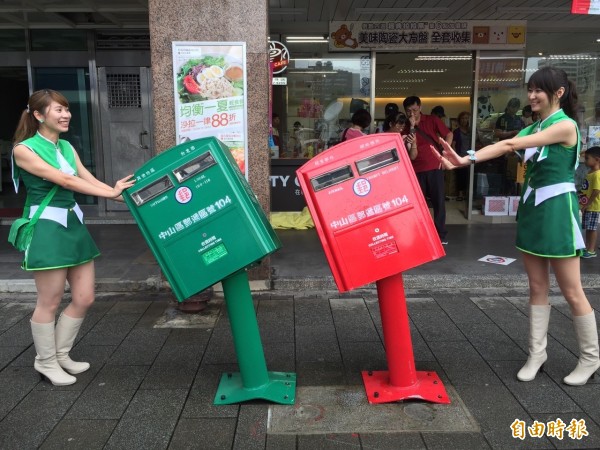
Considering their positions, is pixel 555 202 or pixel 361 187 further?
pixel 555 202

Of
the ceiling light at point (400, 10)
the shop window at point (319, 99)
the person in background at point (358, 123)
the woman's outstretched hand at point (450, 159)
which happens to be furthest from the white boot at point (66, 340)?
the ceiling light at point (400, 10)

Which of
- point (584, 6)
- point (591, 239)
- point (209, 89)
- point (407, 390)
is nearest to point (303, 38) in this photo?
point (209, 89)

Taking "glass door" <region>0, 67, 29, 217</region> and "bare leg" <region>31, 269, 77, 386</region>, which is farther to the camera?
"glass door" <region>0, 67, 29, 217</region>

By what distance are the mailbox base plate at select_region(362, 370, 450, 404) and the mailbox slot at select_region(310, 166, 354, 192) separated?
1.28 m

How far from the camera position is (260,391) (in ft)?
9.95

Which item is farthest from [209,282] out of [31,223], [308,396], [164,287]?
Result: [164,287]

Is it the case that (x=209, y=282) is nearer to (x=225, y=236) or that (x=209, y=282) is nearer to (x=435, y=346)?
(x=225, y=236)

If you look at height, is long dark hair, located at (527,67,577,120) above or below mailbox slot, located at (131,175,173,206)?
above

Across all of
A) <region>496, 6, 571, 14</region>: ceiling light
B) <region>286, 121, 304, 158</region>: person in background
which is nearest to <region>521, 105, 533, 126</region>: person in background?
<region>496, 6, 571, 14</region>: ceiling light

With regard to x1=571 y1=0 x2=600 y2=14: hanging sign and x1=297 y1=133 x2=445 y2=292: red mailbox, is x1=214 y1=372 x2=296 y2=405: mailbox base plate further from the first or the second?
x1=571 y1=0 x2=600 y2=14: hanging sign

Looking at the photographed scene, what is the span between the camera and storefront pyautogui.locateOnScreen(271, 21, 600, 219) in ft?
25.9

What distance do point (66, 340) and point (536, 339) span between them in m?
2.99

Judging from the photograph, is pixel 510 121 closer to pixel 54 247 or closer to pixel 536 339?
pixel 536 339

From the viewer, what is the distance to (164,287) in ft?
16.8
